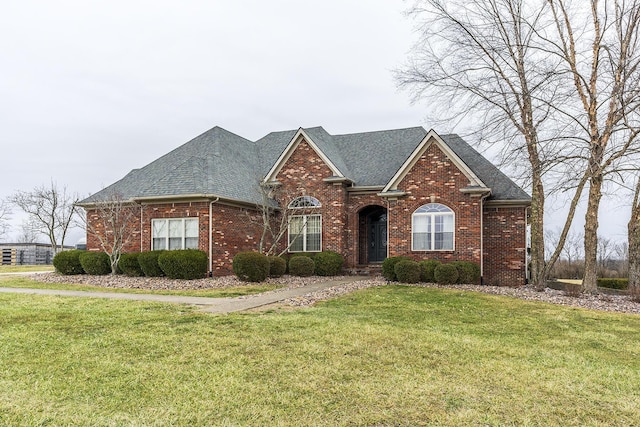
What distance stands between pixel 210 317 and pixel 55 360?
3.54 meters

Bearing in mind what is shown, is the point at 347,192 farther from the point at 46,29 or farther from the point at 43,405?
the point at 43,405

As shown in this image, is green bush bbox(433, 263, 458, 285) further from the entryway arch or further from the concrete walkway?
the entryway arch

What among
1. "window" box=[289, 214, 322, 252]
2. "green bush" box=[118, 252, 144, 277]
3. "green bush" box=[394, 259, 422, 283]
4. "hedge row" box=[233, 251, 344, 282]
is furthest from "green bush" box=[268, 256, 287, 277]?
"green bush" box=[118, 252, 144, 277]

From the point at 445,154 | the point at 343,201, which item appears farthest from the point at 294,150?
the point at 445,154

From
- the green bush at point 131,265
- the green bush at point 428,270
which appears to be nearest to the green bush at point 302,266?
the green bush at point 428,270

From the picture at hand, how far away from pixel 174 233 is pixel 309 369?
15293mm

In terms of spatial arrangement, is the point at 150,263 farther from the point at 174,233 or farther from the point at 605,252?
the point at 605,252

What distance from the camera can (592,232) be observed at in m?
17.2

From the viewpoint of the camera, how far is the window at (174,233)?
1958cm

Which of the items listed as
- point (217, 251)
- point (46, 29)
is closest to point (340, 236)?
point (217, 251)

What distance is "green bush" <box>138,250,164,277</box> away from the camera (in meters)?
18.4

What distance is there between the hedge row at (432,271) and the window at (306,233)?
16.6ft

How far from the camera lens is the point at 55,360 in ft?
20.6

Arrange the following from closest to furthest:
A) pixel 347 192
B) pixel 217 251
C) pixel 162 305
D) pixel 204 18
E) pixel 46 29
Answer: pixel 162 305 → pixel 46 29 → pixel 204 18 → pixel 217 251 → pixel 347 192
